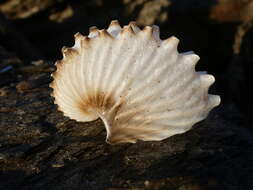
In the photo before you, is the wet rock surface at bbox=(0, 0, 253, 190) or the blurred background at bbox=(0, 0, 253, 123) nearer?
the wet rock surface at bbox=(0, 0, 253, 190)

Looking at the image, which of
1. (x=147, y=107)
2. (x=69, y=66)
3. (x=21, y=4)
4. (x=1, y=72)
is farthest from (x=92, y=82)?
(x=21, y=4)

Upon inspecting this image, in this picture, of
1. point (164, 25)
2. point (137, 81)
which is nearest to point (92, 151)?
point (137, 81)

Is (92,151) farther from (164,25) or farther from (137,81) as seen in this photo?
(164,25)

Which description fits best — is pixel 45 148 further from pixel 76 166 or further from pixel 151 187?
pixel 151 187

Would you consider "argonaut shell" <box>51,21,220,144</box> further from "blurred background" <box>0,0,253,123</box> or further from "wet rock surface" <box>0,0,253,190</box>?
"blurred background" <box>0,0,253,123</box>

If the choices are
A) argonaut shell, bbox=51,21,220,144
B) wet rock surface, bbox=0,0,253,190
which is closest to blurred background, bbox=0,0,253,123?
wet rock surface, bbox=0,0,253,190

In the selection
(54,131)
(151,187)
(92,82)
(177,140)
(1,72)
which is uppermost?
(1,72)

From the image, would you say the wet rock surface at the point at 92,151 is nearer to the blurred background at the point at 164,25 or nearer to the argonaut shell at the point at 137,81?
the argonaut shell at the point at 137,81

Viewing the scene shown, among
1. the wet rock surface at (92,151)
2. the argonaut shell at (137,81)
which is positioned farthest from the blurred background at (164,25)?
the argonaut shell at (137,81)
